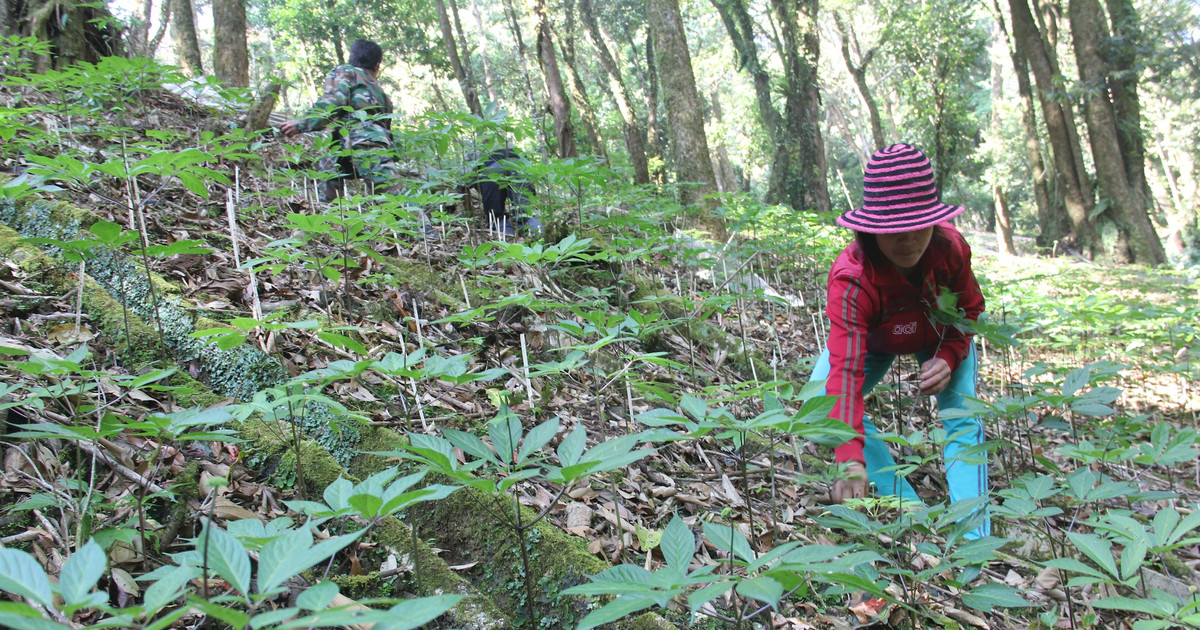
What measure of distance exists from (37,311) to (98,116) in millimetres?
3178

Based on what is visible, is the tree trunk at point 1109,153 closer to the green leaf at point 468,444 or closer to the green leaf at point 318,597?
the green leaf at point 468,444

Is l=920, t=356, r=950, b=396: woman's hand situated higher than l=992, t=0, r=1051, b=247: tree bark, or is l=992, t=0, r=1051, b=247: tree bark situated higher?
l=992, t=0, r=1051, b=247: tree bark

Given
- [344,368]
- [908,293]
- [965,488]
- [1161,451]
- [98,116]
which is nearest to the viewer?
[344,368]

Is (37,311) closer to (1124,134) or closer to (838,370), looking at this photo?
(838,370)

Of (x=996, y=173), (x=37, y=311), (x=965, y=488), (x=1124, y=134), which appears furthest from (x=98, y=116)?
(x=996, y=173)

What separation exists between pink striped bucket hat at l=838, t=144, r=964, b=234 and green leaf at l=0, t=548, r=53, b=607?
2.39 meters

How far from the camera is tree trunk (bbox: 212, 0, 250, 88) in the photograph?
767 centimetres

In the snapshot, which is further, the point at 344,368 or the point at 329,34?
the point at 329,34

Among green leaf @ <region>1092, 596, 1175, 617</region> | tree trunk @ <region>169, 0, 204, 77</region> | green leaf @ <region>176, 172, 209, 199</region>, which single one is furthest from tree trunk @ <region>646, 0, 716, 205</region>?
tree trunk @ <region>169, 0, 204, 77</region>

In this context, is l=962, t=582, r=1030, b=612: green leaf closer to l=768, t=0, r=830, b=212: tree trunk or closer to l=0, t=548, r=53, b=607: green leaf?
l=0, t=548, r=53, b=607: green leaf

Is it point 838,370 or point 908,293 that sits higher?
point 908,293

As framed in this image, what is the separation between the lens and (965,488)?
2.50m

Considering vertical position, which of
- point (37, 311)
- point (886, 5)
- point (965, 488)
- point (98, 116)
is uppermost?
point (886, 5)

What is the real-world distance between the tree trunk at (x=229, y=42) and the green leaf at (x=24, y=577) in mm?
8365
